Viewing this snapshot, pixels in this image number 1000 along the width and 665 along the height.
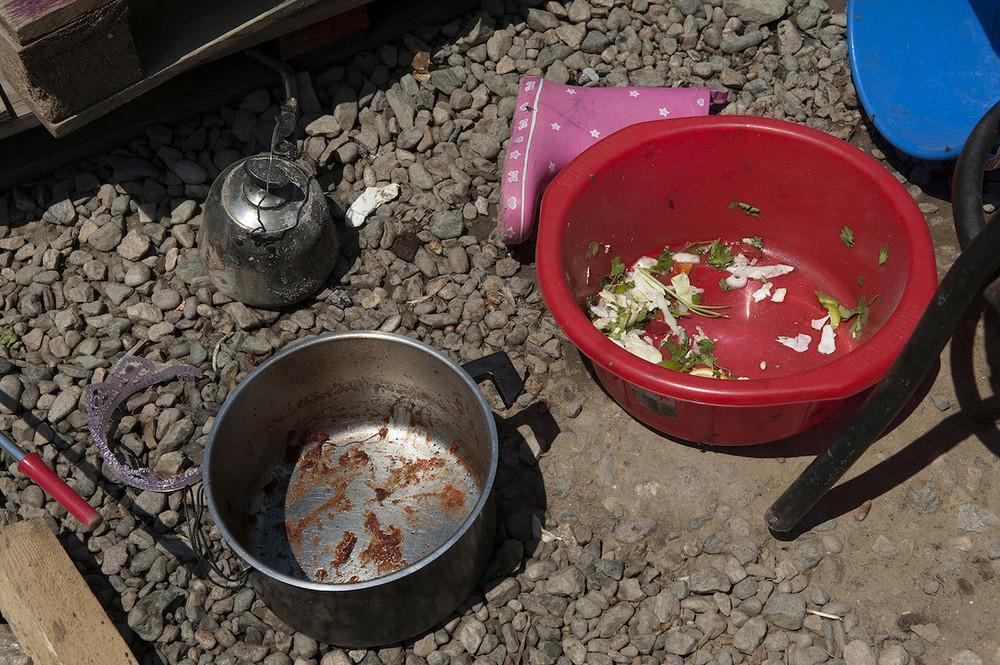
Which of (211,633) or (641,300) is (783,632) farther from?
(211,633)

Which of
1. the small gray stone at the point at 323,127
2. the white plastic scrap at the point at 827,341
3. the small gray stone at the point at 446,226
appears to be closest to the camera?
the white plastic scrap at the point at 827,341

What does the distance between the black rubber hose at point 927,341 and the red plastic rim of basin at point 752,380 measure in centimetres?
15

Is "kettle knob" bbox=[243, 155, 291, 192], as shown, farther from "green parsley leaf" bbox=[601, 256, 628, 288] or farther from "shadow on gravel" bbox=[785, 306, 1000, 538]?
"shadow on gravel" bbox=[785, 306, 1000, 538]

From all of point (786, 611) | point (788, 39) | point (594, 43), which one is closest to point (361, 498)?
point (786, 611)

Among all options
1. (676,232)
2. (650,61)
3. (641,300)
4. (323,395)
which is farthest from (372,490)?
(650,61)

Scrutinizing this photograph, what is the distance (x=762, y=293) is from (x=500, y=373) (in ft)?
2.87

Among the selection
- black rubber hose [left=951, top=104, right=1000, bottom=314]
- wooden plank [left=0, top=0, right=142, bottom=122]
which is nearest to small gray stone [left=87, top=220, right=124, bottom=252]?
wooden plank [left=0, top=0, right=142, bottom=122]

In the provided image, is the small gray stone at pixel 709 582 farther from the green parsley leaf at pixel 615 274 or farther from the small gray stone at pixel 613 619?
the green parsley leaf at pixel 615 274

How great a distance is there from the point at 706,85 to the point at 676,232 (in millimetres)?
566

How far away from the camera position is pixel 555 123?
2787mm

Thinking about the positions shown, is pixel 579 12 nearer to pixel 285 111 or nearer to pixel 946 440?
pixel 285 111

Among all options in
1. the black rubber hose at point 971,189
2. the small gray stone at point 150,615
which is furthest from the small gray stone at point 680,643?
the small gray stone at point 150,615

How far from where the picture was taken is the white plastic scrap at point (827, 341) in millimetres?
2553

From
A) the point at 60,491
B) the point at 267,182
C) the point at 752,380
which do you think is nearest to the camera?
the point at 60,491
